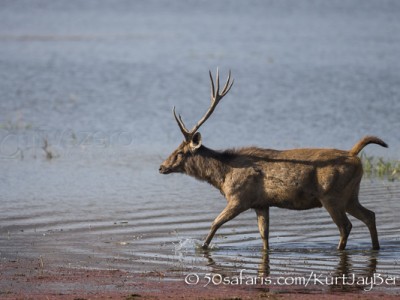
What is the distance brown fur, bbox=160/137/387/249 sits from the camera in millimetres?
12172

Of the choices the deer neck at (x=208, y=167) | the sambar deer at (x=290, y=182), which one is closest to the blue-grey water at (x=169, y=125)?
the sambar deer at (x=290, y=182)

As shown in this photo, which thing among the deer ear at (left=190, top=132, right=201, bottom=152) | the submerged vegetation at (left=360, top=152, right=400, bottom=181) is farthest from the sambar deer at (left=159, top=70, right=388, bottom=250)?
the submerged vegetation at (left=360, top=152, right=400, bottom=181)

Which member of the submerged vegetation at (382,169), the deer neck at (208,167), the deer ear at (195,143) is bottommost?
the submerged vegetation at (382,169)

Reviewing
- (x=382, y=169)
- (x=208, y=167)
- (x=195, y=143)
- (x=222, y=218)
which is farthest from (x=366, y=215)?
(x=382, y=169)

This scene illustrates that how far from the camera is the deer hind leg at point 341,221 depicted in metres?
12.1

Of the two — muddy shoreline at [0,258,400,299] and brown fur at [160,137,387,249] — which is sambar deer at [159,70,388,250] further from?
muddy shoreline at [0,258,400,299]

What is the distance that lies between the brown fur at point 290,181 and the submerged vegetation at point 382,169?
14.6 feet

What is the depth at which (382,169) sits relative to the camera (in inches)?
669

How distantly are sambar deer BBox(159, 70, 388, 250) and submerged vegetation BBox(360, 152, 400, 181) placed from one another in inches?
175

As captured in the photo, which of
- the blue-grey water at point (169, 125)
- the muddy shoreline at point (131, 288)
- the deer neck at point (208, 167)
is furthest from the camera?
the deer neck at point (208, 167)

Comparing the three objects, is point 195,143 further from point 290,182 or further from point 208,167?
point 290,182

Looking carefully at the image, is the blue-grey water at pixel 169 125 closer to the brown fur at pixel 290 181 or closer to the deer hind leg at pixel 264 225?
the deer hind leg at pixel 264 225

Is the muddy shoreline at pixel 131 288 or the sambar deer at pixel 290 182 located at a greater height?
the sambar deer at pixel 290 182

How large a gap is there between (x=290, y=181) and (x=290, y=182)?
0.04 ft
